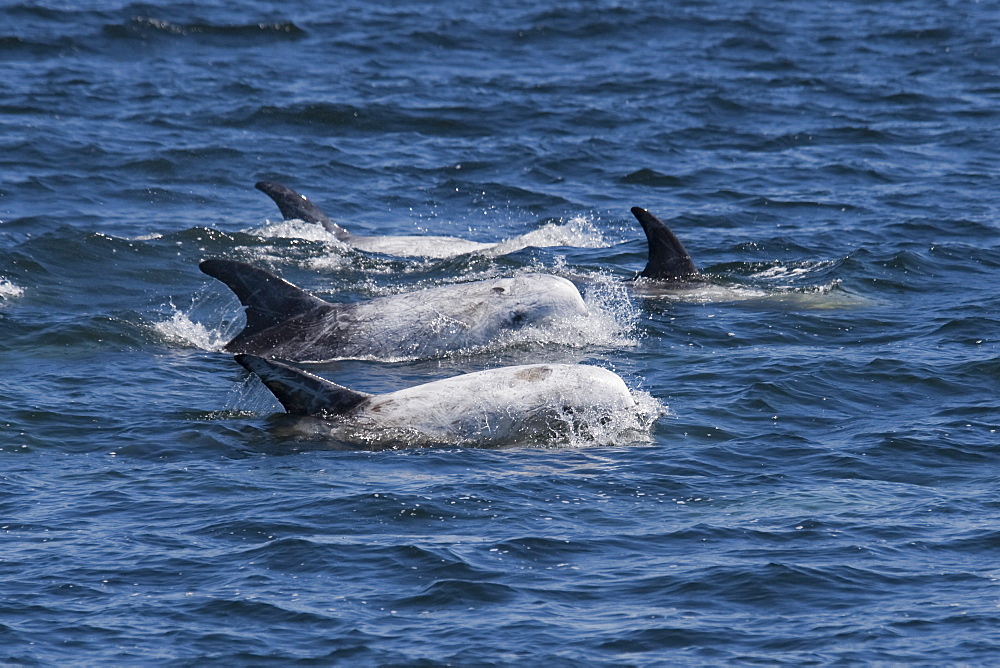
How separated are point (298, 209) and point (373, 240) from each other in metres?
1.09

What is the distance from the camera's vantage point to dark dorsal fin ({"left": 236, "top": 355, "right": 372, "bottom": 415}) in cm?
1165

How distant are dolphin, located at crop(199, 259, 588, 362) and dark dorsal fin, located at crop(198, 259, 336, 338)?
0.01m

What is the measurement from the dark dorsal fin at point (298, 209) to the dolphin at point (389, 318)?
4.24 meters

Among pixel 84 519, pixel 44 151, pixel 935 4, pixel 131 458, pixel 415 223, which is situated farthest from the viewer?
pixel 935 4

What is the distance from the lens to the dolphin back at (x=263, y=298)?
47.5 ft

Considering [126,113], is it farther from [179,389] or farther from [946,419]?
[946,419]

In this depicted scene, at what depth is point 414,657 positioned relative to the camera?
8281 mm

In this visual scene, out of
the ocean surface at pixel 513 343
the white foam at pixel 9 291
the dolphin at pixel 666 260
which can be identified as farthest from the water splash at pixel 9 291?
the dolphin at pixel 666 260

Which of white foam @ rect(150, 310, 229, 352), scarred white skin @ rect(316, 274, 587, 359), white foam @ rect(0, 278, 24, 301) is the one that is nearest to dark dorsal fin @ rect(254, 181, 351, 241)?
white foam @ rect(0, 278, 24, 301)

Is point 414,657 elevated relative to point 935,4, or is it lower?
lower

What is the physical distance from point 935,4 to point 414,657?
33.6 meters

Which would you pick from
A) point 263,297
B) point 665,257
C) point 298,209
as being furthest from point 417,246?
point 263,297

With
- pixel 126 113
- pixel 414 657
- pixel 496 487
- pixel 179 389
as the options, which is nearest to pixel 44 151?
pixel 126 113

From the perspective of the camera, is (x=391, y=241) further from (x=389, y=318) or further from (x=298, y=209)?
(x=389, y=318)
